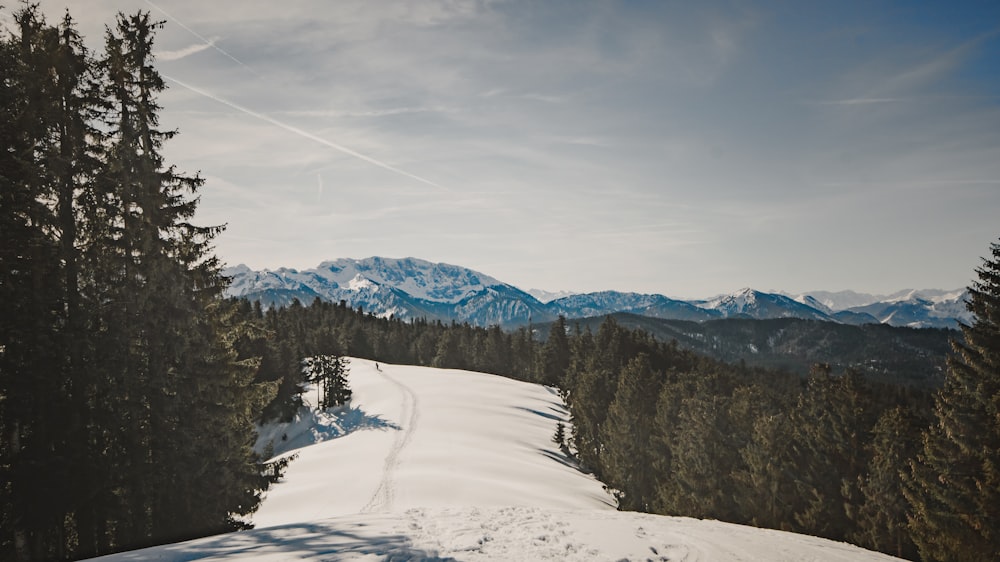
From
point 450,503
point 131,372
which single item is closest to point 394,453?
point 450,503

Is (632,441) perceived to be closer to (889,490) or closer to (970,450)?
(889,490)

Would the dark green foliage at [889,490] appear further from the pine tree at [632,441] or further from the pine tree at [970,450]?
the pine tree at [632,441]

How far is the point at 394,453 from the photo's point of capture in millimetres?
35781

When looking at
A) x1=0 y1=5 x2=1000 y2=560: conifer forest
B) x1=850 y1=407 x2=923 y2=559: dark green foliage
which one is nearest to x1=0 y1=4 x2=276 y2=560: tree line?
x1=0 y1=5 x2=1000 y2=560: conifer forest

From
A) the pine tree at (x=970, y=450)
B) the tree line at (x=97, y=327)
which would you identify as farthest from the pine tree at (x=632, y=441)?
the tree line at (x=97, y=327)

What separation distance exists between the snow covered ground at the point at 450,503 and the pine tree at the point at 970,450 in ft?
21.9

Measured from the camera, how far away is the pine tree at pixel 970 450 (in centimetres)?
1606

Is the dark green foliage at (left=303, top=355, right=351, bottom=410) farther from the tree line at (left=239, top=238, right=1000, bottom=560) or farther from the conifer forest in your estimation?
the conifer forest

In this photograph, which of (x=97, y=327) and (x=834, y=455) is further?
(x=834, y=455)

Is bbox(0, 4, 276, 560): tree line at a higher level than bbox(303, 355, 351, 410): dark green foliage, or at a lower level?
higher

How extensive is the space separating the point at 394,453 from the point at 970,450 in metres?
31.4

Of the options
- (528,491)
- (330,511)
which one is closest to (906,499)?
(528,491)

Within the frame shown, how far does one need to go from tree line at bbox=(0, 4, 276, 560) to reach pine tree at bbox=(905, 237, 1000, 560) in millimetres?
24949

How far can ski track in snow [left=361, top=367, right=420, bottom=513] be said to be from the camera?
2361 centimetres
